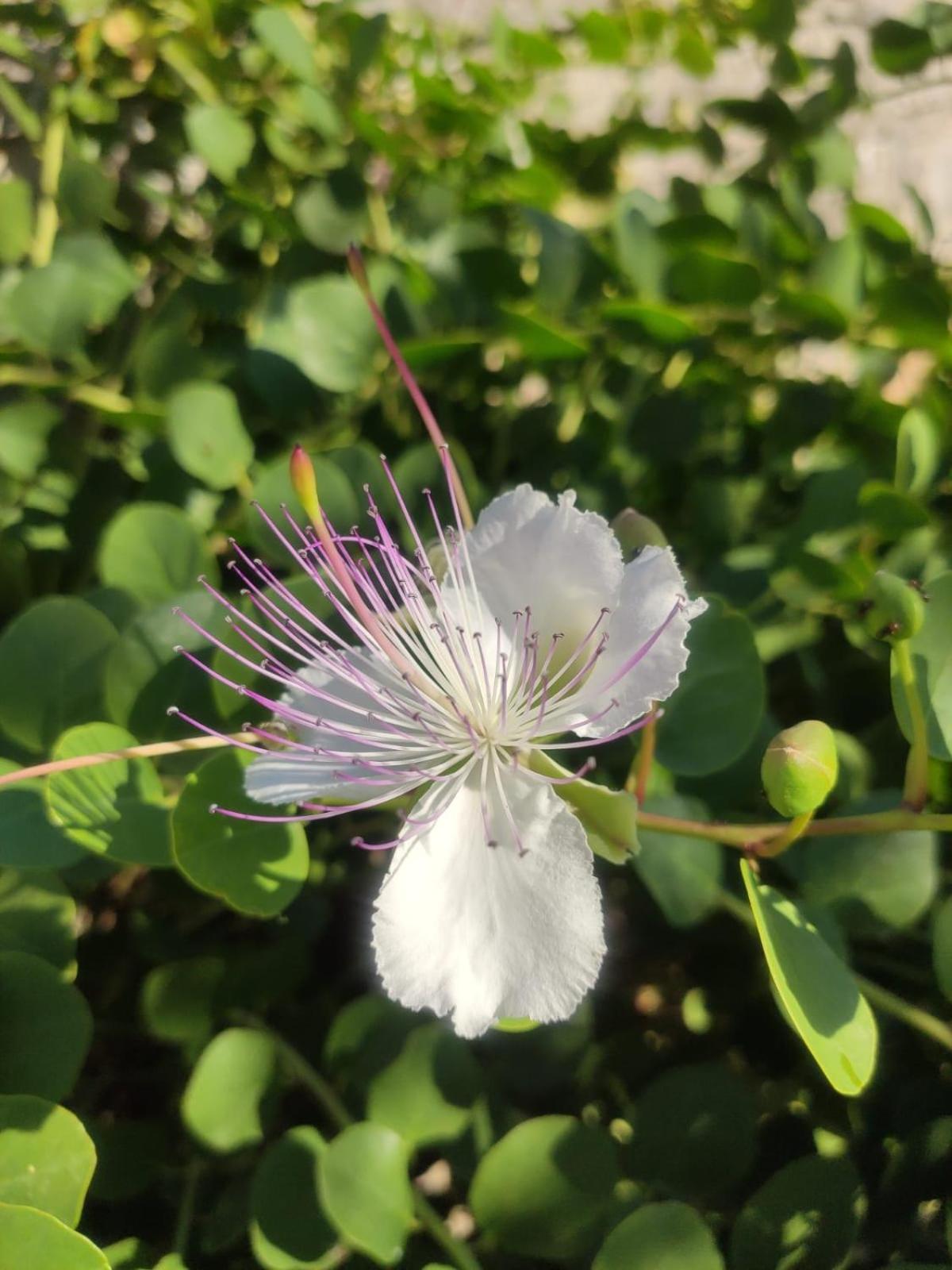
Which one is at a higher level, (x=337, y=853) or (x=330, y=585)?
(x=330, y=585)

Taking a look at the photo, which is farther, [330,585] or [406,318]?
[406,318]

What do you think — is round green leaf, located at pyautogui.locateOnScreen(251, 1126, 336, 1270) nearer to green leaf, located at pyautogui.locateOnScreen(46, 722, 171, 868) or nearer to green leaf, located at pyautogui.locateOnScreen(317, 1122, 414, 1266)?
green leaf, located at pyautogui.locateOnScreen(317, 1122, 414, 1266)

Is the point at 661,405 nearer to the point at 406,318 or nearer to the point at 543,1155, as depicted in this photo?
the point at 406,318

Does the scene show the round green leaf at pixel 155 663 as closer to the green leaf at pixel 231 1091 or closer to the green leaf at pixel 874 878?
the green leaf at pixel 231 1091

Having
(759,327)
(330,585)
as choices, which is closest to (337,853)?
(330,585)

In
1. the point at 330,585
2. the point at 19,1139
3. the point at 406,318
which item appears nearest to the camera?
the point at 19,1139

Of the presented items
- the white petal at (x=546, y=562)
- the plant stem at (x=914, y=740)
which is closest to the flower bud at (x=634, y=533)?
the white petal at (x=546, y=562)
